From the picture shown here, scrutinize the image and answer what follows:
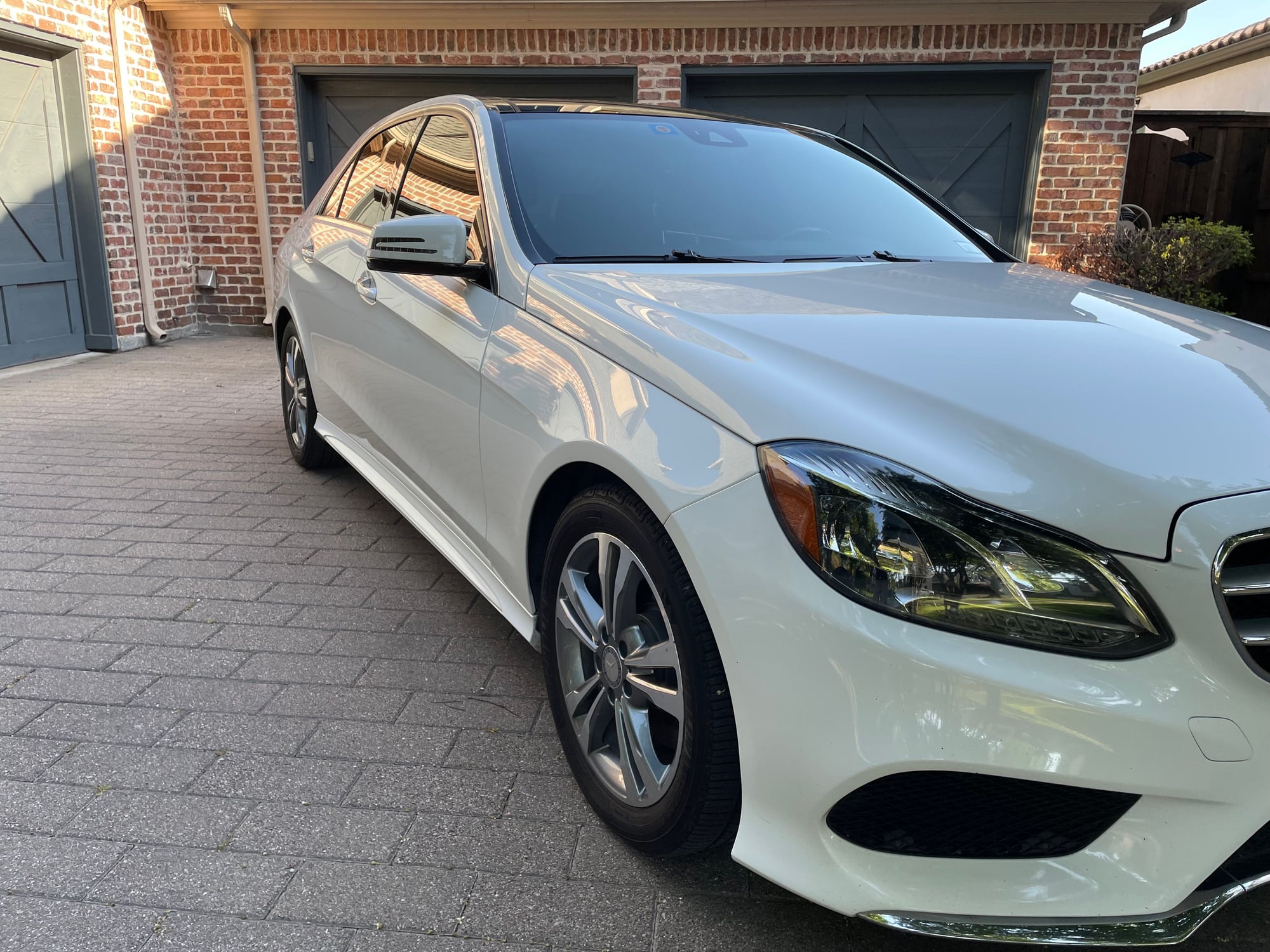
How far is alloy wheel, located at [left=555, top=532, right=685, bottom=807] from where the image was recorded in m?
1.88

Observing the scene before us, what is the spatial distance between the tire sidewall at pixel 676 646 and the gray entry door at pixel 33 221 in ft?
24.2

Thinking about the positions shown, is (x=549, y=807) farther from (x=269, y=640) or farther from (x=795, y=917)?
(x=269, y=640)

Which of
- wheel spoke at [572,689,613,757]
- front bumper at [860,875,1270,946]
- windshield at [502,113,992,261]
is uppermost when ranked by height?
windshield at [502,113,992,261]

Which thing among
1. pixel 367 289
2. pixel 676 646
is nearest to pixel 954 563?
pixel 676 646

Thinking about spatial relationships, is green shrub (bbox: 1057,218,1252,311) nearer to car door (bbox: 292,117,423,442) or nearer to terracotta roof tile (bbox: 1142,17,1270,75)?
car door (bbox: 292,117,423,442)

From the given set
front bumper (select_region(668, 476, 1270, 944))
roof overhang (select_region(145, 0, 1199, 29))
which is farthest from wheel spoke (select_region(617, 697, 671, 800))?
roof overhang (select_region(145, 0, 1199, 29))

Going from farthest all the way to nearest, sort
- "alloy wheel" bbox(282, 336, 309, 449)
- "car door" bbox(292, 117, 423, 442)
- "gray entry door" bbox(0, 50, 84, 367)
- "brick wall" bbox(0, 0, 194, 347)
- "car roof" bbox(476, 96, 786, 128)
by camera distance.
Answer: "brick wall" bbox(0, 0, 194, 347) → "gray entry door" bbox(0, 50, 84, 367) → "alloy wheel" bbox(282, 336, 309, 449) → "car door" bbox(292, 117, 423, 442) → "car roof" bbox(476, 96, 786, 128)

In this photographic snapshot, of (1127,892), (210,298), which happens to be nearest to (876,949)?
(1127,892)

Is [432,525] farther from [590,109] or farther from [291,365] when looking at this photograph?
[291,365]

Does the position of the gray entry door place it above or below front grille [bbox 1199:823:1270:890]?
above

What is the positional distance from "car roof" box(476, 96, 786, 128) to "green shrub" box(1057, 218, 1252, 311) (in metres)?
5.54

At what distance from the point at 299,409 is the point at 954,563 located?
13.3 feet

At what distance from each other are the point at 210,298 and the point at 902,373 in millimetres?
9840

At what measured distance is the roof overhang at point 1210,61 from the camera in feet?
45.5
